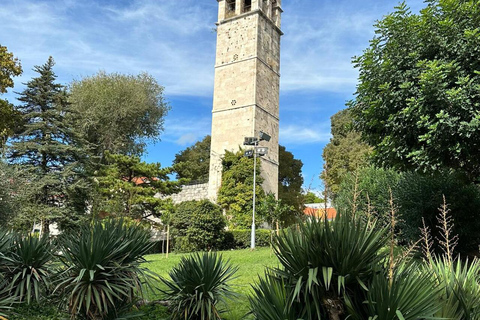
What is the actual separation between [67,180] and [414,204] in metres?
16.8

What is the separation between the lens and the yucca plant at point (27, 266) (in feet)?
19.1

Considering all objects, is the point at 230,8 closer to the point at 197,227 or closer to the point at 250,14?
the point at 250,14

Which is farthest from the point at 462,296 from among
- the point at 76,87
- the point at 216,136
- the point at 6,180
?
the point at 76,87

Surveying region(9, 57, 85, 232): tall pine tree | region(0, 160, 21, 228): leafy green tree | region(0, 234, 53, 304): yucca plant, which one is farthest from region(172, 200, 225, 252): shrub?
region(0, 234, 53, 304): yucca plant

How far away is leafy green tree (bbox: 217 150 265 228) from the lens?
76.9ft

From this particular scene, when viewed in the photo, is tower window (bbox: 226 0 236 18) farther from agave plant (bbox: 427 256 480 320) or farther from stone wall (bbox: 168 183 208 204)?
agave plant (bbox: 427 256 480 320)

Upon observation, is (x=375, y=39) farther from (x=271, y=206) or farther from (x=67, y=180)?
(x=67, y=180)

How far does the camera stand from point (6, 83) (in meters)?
17.2

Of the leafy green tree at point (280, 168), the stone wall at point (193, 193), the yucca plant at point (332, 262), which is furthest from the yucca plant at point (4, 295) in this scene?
the leafy green tree at point (280, 168)

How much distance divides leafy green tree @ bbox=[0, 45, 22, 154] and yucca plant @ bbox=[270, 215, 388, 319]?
17.0 m

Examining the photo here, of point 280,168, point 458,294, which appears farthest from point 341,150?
point 458,294

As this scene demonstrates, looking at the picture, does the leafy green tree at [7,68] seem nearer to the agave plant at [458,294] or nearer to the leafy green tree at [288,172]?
the agave plant at [458,294]

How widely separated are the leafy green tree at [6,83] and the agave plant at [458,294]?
1795 cm

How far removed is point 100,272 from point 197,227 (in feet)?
41.8
